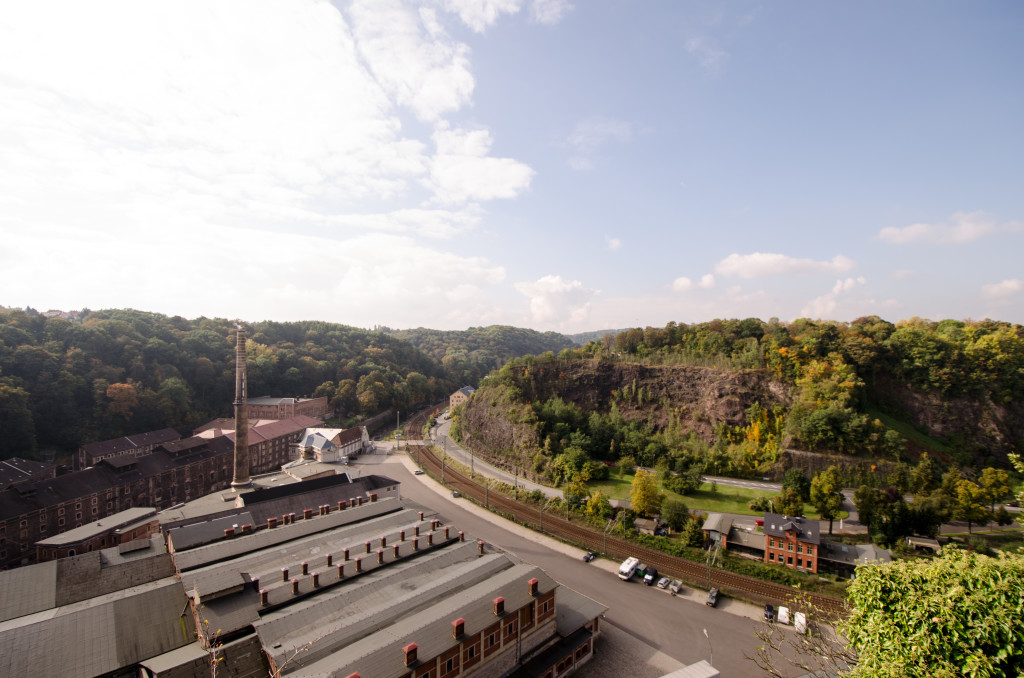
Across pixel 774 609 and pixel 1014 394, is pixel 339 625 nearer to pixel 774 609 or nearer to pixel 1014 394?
pixel 774 609

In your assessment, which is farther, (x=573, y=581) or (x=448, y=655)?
(x=573, y=581)

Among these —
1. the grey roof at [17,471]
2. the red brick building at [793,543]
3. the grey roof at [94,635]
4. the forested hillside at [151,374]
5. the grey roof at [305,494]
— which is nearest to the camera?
the grey roof at [94,635]

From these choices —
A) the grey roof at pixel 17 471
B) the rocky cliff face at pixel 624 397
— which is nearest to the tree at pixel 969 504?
the rocky cliff face at pixel 624 397

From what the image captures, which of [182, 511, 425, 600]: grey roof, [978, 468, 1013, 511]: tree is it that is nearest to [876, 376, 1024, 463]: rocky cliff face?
[978, 468, 1013, 511]: tree

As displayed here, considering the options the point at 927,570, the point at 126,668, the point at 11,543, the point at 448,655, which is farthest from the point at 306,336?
the point at 927,570

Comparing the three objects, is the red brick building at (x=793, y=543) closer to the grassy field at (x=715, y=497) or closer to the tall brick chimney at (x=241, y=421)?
the grassy field at (x=715, y=497)

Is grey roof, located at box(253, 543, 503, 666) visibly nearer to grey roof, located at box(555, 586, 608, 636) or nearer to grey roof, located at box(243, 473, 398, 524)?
grey roof, located at box(555, 586, 608, 636)
